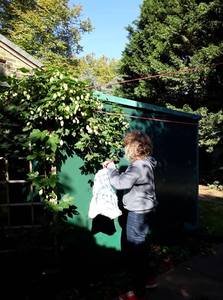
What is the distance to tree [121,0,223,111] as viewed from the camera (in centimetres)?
1439

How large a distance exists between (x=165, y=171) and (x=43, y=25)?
24825 millimetres

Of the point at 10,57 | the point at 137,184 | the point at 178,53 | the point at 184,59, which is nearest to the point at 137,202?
the point at 137,184

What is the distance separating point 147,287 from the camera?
14.6ft

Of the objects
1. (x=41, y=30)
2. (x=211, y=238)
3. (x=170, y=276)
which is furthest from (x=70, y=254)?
(x=41, y=30)

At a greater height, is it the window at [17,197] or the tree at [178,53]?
the tree at [178,53]

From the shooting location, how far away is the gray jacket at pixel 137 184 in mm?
3852

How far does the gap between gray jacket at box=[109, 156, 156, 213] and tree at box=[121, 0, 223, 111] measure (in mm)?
10863

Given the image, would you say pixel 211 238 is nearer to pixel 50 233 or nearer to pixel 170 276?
pixel 170 276

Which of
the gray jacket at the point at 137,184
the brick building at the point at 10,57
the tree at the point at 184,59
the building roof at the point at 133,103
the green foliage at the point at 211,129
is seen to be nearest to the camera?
the gray jacket at the point at 137,184

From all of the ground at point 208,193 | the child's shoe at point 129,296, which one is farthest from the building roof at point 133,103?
the ground at point 208,193

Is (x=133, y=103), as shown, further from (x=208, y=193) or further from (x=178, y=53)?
(x=178, y=53)

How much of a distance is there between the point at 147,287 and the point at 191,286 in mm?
617

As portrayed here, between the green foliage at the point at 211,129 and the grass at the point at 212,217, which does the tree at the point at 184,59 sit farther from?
the grass at the point at 212,217

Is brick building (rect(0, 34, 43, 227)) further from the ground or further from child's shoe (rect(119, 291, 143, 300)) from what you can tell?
the ground
